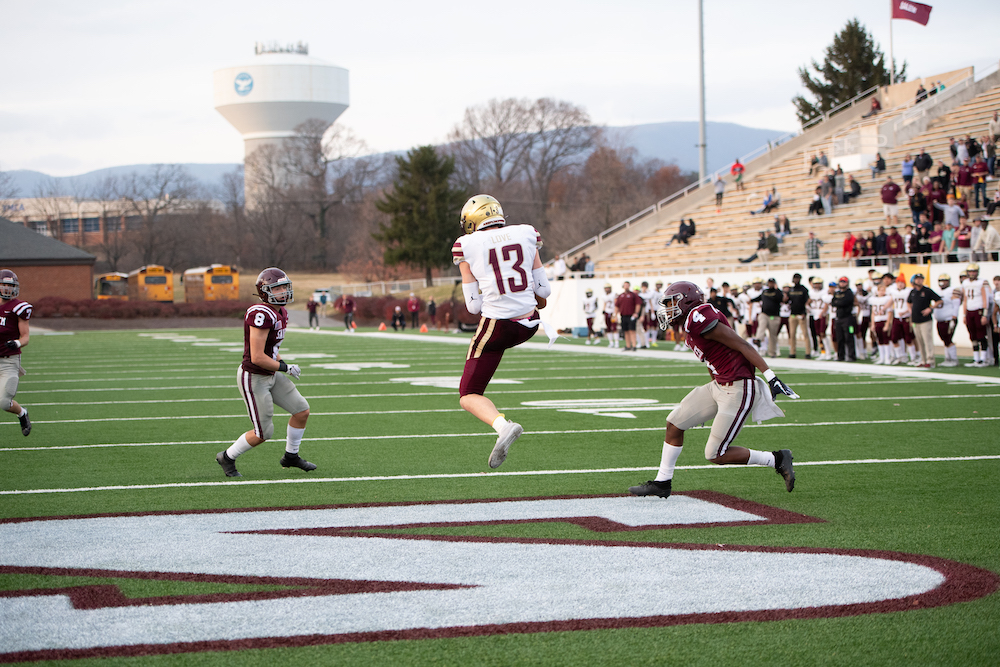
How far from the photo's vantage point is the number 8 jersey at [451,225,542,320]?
6.01 meters

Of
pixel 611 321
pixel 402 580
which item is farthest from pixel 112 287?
pixel 402 580

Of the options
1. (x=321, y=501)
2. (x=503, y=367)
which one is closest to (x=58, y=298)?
(x=503, y=367)

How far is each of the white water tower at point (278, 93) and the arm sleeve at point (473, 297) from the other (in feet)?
271

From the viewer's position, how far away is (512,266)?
6.01m

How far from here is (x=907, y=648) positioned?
361 cm

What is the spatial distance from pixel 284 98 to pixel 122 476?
81.4 meters

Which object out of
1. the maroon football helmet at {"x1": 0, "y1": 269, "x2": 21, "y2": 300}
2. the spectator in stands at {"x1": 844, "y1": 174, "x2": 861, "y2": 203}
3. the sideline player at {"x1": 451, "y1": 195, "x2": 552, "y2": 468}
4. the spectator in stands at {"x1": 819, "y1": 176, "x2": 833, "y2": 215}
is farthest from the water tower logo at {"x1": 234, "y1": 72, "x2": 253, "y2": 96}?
the sideline player at {"x1": 451, "y1": 195, "x2": 552, "y2": 468}

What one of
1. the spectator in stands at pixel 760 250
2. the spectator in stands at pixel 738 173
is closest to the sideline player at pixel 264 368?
the spectator in stands at pixel 760 250

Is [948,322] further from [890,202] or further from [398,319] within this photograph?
[398,319]

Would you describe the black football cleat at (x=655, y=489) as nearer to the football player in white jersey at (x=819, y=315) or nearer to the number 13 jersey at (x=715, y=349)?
the number 13 jersey at (x=715, y=349)

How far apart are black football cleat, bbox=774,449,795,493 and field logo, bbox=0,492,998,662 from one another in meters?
0.50

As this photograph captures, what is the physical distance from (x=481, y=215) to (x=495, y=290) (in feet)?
1.67

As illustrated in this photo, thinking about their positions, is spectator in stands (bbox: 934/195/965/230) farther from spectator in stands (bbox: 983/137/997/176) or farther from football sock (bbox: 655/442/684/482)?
football sock (bbox: 655/442/684/482)

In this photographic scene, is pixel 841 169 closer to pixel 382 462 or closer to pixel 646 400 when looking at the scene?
pixel 646 400
